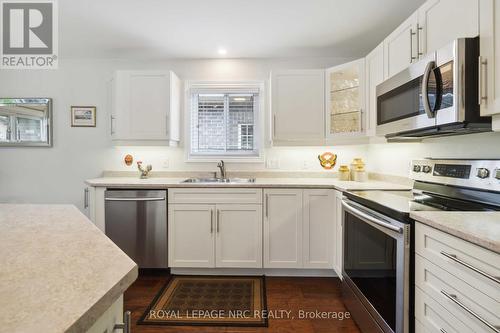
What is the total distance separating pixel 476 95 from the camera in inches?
52.2

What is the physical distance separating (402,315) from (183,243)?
6.40 feet

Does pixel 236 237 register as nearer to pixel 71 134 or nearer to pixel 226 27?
pixel 226 27

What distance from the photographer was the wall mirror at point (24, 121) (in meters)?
3.32

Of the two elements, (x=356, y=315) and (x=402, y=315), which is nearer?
(x=402, y=315)

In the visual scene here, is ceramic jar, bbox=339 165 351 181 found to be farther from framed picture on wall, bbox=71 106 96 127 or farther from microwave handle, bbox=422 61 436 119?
framed picture on wall, bbox=71 106 96 127

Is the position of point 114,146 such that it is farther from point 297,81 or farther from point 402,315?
point 402,315

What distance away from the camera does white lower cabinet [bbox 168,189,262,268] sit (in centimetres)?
268

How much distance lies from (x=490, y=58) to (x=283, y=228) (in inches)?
76.8

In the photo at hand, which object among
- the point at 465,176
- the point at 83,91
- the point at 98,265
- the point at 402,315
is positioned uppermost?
the point at 83,91

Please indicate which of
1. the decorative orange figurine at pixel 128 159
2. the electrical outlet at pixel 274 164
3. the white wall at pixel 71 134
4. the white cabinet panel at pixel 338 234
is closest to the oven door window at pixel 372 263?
the white cabinet panel at pixel 338 234

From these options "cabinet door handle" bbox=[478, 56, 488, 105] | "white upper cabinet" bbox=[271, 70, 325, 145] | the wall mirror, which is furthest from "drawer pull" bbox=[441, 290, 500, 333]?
the wall mirror

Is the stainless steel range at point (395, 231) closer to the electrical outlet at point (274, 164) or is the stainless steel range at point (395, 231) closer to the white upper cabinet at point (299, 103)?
the white upper cabinet at point (299, 103)

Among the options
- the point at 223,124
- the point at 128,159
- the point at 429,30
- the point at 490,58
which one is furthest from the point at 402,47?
the point at 128,159

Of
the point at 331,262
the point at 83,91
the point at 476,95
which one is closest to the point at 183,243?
the point at 331,262
